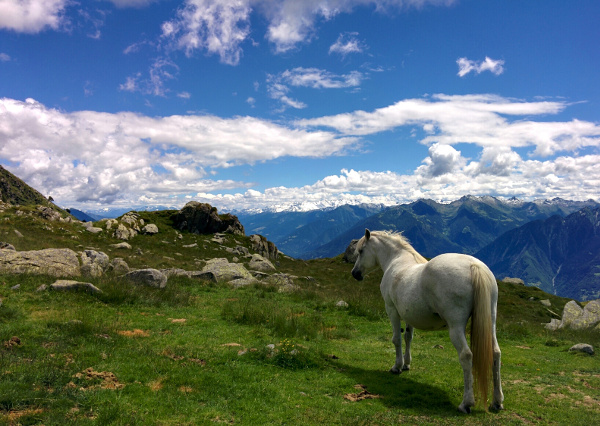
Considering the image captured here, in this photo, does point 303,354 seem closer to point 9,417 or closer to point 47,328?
point 9,417

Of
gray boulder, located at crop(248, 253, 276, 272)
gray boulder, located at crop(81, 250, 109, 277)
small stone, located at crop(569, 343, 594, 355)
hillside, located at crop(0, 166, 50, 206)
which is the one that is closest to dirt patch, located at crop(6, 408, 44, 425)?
gray boulder, located at crop(81, 250, 109, 277)

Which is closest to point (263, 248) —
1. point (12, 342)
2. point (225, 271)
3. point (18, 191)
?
point (225, 271)

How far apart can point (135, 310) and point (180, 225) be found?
5157 cm

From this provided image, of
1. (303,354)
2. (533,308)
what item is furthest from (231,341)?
(533,308)

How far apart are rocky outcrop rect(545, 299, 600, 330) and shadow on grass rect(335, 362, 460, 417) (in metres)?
21.6

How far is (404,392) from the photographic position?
25.4ft

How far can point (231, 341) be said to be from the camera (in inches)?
423

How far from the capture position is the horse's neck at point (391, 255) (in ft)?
30.9

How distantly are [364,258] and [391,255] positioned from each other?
1042mm

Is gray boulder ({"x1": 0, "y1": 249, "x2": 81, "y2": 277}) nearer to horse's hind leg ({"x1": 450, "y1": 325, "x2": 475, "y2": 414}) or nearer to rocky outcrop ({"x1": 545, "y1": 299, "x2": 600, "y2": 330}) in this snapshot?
horse's hind leg ({"x1": 450, "y1": 325, "x2": 475, "y2": 414})

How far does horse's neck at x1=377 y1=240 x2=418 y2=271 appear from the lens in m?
9.42

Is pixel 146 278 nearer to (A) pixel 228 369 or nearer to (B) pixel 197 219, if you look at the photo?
(A) pixel 228 369

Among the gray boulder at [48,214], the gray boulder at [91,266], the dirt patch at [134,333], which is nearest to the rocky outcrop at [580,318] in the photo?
the dirt patch at [134,333]

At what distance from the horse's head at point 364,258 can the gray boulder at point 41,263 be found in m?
15.3
